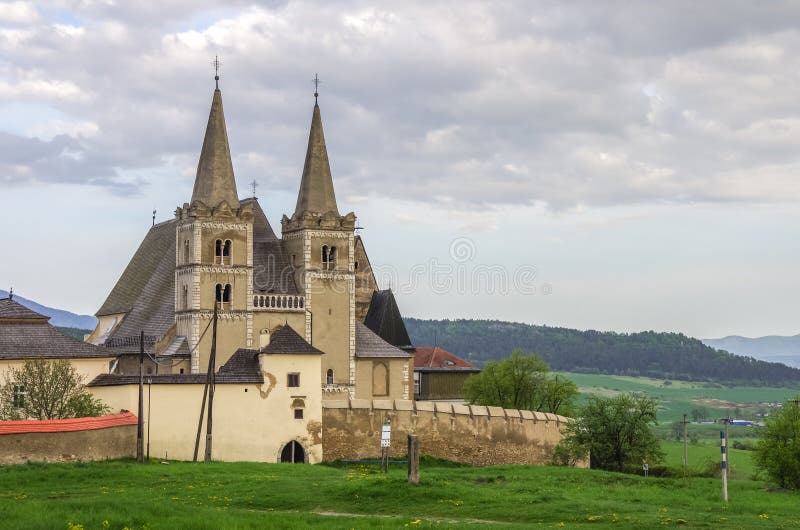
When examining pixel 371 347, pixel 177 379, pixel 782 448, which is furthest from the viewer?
pixel 371 347

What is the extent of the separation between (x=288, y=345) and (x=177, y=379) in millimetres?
6032

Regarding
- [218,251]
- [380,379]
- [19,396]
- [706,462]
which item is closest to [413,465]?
[19,396]

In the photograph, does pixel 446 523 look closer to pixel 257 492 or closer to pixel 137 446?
pixel 257 492

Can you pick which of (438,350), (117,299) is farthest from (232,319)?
(438,350)

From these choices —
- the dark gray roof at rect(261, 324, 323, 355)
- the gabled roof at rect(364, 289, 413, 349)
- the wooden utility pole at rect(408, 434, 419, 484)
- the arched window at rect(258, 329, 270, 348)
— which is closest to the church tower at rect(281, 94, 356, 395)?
the arched window at rect(258, 329, 270, 348)

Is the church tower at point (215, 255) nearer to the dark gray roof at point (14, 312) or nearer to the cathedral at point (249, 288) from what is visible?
the cathedral at point (249, 288)

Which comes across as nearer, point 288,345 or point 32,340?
point 32,340

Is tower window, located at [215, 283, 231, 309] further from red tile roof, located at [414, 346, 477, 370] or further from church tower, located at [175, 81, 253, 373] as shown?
red tile roof, located at [414, 346, 477, 370]

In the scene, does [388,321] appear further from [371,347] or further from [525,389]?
[525,389]

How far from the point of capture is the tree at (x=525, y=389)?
89312mm

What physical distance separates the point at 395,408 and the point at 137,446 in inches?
631

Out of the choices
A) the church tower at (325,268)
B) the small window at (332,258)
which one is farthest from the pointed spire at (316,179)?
the small window at (332,258)

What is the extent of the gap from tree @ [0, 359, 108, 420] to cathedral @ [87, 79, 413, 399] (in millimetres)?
17882

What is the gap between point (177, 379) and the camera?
57469 millimetres
